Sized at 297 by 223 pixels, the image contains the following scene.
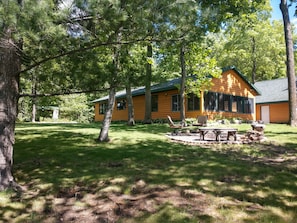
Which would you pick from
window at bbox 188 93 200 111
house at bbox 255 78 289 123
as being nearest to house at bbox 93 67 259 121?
window at bbox 188 93 200 111

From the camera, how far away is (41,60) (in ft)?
13.6

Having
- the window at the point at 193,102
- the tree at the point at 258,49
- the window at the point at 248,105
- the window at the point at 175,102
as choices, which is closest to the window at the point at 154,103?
the window at the point at 175,102

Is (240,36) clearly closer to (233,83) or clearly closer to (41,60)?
Result: (233,83)

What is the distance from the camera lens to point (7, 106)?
4.09 m

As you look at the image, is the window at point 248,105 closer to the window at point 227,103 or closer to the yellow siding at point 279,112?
the window at point 227,103

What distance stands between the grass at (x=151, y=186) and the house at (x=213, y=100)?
10956mm

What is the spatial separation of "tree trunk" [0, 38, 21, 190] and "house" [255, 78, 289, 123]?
22.9 metres

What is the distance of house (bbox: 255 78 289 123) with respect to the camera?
74.6 ft

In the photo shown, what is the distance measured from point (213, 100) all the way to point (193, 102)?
149cm

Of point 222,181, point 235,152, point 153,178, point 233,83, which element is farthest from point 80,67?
point 233,83

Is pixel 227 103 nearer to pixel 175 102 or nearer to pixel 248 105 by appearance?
pixel 248 105

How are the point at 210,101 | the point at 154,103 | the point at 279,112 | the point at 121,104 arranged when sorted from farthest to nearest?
1. the point at 121,104
2. the point at 279,112
3. the point at 154,103
4. the point at 210,101

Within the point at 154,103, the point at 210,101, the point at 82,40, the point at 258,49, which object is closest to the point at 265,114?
the point at 210,101

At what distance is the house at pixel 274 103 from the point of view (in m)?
22.7
